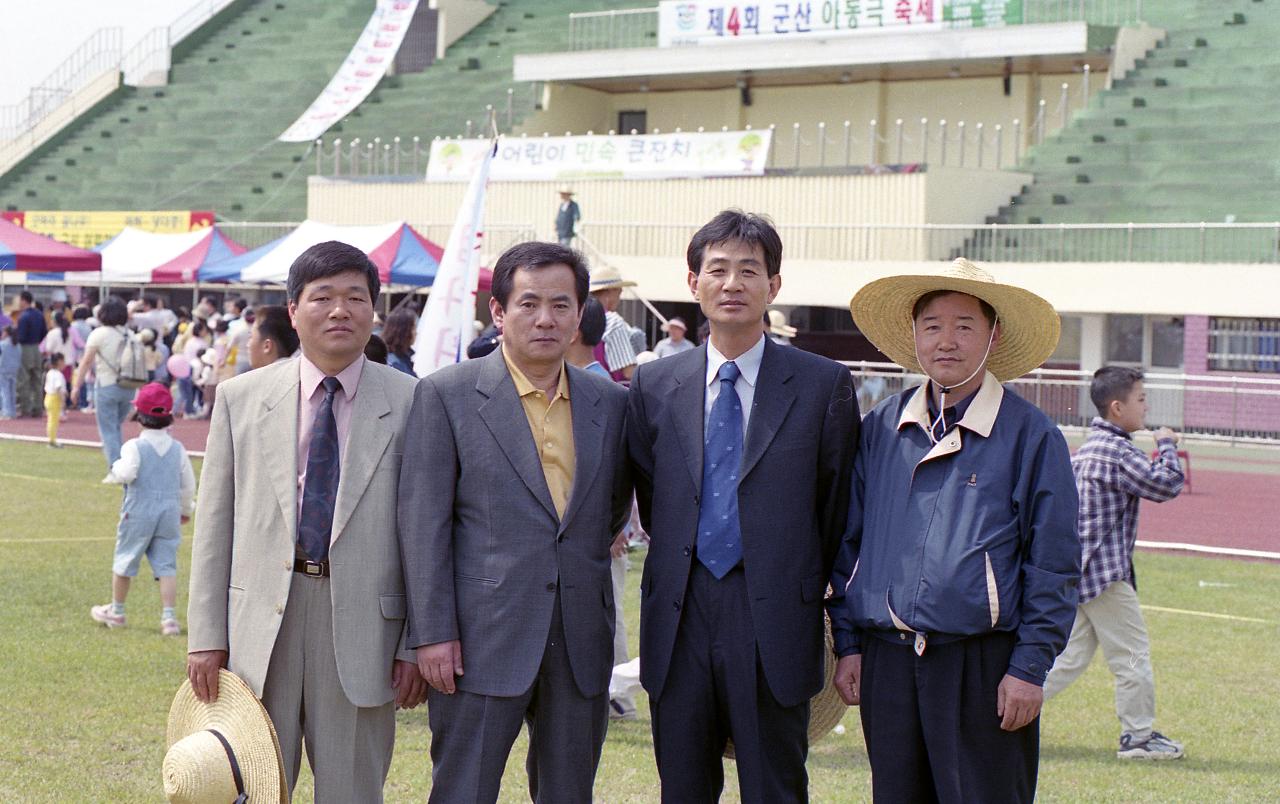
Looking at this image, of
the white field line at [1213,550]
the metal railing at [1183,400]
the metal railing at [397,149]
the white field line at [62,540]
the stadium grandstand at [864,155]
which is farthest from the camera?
the metal railing at [397,149]

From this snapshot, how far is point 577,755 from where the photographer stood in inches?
174

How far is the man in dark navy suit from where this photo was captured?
442cm

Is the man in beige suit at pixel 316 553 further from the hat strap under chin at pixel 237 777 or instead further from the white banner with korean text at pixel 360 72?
the white banner with korean text at pixel 360 72

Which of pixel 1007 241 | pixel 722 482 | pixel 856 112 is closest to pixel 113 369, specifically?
pixel 722 482

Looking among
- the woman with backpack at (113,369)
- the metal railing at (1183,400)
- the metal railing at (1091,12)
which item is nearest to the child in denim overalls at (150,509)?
the woman with backpack at (113,369)

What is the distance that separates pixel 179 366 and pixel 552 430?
753 inches

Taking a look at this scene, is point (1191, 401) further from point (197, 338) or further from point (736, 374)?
point (736, 374)

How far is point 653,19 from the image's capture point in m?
35.6

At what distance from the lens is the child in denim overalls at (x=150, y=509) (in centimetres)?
879

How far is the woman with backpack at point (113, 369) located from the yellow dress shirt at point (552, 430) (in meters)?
11.6

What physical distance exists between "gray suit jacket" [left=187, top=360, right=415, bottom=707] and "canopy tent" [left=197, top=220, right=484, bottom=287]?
15.3 meters

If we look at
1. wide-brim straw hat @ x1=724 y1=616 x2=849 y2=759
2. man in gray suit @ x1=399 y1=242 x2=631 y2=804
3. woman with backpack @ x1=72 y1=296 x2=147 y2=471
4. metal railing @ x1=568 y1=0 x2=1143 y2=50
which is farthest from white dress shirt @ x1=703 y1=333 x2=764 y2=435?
metal railing @ x1=568 y1=0 x2=1143 y2=50

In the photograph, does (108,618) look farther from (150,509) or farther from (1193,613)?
(1193,613)

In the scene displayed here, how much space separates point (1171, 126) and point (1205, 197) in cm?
225
